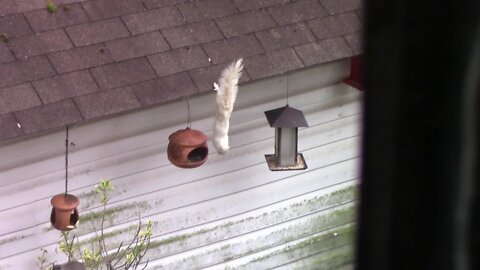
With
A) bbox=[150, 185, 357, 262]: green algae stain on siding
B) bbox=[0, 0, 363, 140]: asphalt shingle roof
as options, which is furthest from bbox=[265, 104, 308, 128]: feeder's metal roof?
bbox=[150, 185, 357, 262]: green algae stain on siding

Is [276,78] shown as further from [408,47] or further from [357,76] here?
[408,47]

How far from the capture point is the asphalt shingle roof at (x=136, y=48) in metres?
3.84

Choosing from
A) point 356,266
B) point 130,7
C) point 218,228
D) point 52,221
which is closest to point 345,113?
point 218,228

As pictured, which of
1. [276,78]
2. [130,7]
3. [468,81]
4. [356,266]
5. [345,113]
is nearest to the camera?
[468,81]

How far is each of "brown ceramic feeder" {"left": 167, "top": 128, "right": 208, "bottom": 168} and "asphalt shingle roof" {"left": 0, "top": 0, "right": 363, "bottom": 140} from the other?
233 millimetres

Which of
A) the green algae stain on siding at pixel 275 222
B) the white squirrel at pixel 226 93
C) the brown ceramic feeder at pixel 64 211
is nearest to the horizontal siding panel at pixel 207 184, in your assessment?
the green algae stain on siding at pixel 275 222

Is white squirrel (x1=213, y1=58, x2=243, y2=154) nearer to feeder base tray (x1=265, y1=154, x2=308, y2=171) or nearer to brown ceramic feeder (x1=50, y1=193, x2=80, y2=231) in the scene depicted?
feeder base tray (x1=265, y1=154, x2=308, y2=171)

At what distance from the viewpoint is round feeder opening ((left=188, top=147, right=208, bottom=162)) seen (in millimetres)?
4262

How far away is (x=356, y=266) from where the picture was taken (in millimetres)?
721

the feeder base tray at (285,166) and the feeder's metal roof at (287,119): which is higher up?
the feeder's metal roof at (287,119)

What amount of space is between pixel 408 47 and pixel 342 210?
4.96 m

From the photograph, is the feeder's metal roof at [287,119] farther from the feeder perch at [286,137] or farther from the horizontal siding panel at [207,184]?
the horizontal siding panel at [207,184]

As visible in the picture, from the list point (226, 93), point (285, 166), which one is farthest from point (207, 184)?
point (226, 93)

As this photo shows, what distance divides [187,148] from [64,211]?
0.72m
